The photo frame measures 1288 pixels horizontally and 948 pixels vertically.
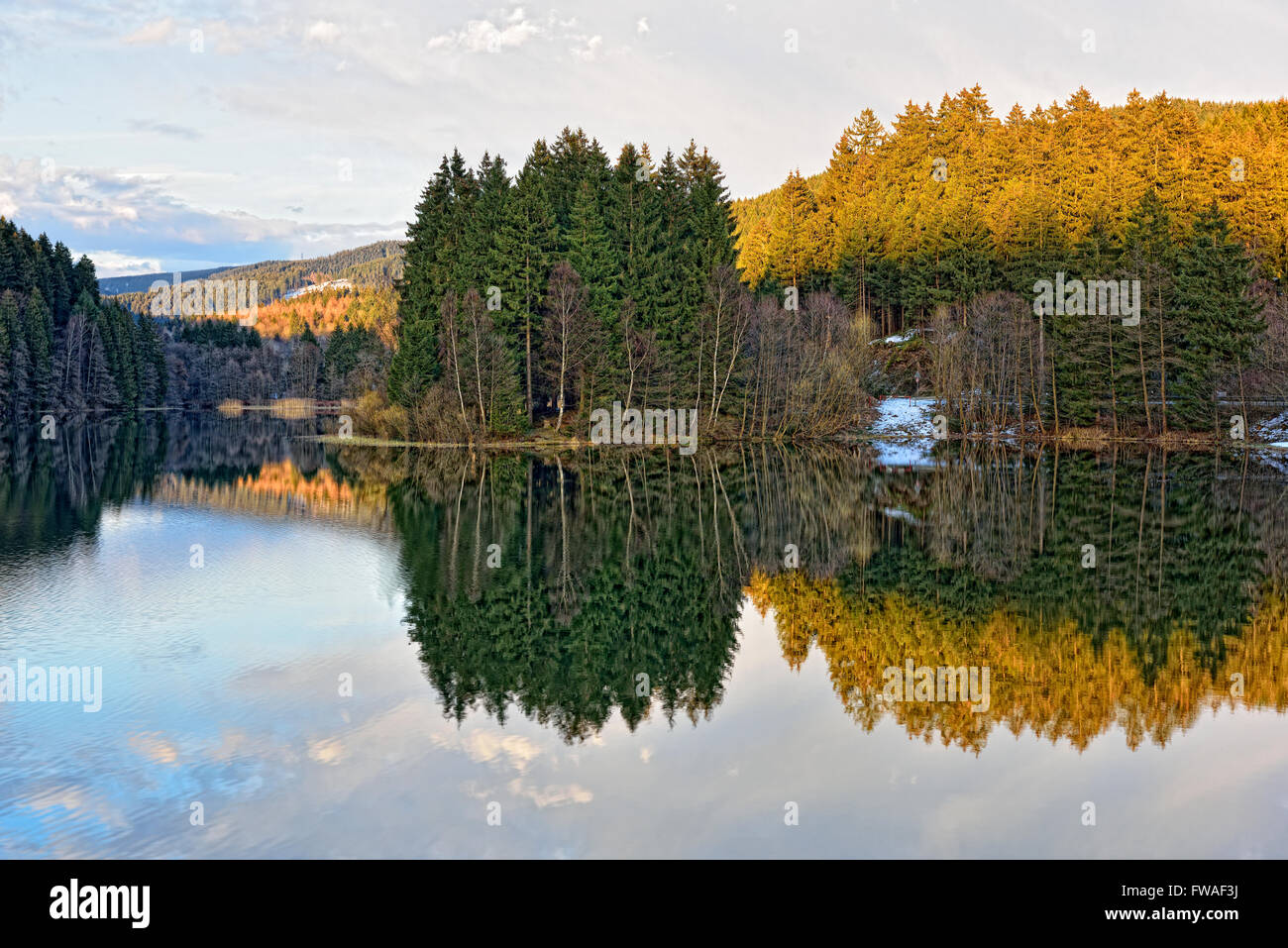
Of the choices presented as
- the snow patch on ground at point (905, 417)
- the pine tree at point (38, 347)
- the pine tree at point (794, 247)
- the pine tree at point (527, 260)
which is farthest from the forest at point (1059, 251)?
the pine tree at point (38, 347)

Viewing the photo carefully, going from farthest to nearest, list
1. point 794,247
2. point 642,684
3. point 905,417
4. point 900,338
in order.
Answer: point 794,247, point 900,338, point 905,417, point 642,684

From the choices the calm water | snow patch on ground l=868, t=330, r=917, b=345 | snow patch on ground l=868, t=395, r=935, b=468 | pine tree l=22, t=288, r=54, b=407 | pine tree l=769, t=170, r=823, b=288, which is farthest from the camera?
pine tree l=22, t=288, r=54, b=407

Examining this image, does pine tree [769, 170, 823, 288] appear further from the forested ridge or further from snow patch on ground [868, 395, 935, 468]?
the forested ridge

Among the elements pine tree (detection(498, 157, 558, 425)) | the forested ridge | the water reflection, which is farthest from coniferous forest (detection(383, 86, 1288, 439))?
the forested ridge

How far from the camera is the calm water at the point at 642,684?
9.67 m

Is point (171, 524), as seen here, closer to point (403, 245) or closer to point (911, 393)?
point (403, 245)

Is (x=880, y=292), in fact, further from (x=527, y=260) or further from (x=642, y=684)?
(x=642, y=684)

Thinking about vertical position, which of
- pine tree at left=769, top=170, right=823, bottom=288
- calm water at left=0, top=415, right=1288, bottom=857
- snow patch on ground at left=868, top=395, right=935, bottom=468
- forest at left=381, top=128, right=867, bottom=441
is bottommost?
calm water at left=0, top=415, right=1288, bottom=857

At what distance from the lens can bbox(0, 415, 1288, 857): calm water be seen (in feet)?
31.7

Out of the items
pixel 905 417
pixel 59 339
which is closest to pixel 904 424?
pixel 905 417

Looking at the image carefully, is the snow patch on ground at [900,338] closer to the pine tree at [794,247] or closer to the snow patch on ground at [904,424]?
the snow patch on ground at [904,424]

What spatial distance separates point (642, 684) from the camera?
14.2 m

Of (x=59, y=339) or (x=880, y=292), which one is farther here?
(x=59, y=339)
